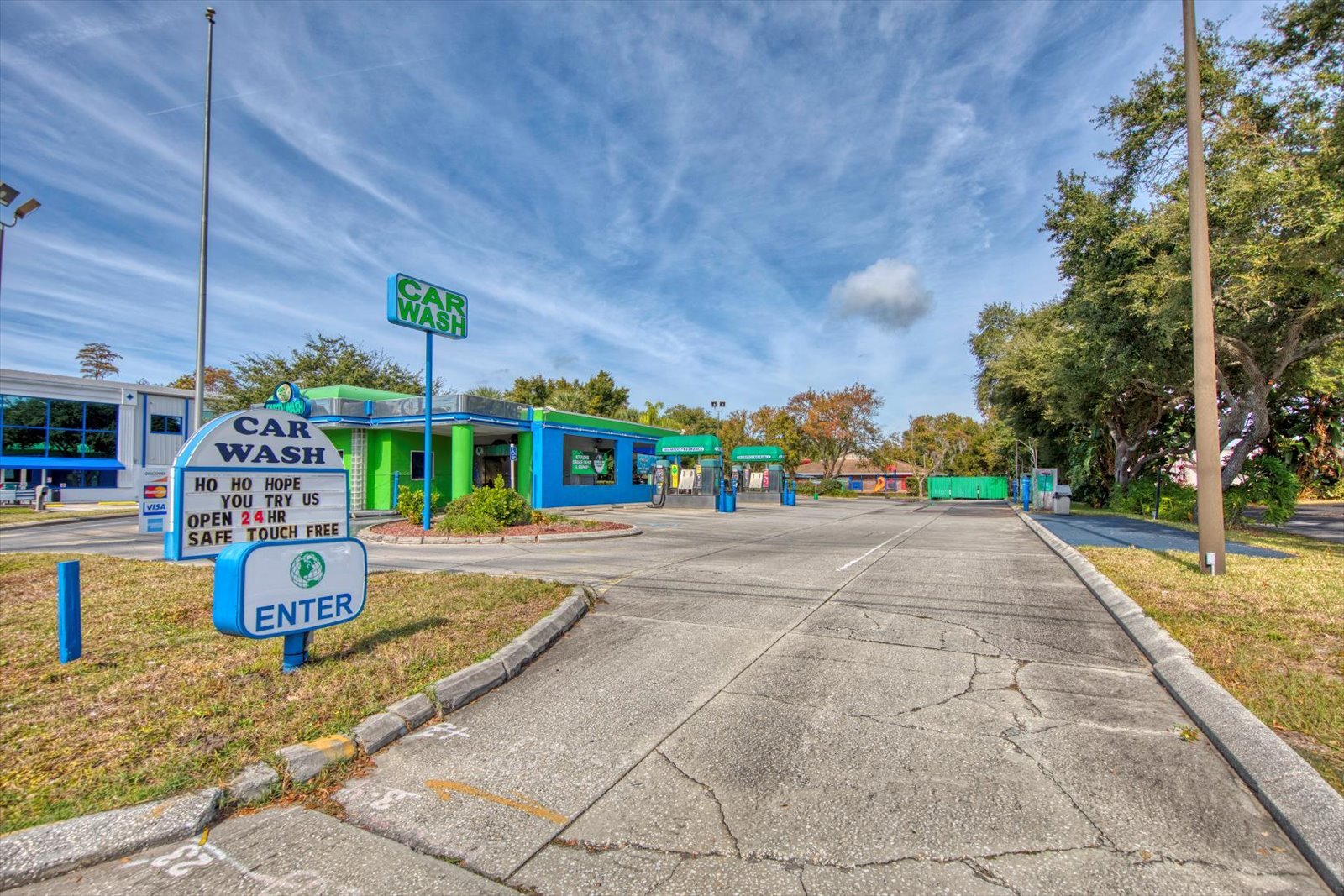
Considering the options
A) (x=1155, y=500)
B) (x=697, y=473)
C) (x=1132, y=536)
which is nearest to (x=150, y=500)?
(x=1132, y=536)

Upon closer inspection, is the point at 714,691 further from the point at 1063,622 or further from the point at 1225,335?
the point at 1225,335

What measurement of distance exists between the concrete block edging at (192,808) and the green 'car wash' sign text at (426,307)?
12917 mm

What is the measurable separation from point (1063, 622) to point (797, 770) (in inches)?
193

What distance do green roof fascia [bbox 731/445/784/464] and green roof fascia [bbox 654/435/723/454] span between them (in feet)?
10.7

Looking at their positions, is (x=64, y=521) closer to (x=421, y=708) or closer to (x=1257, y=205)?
(x=421, y=708)

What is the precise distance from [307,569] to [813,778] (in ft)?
12.6

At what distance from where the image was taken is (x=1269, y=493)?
17625 millimetres

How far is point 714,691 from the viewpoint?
189 inches

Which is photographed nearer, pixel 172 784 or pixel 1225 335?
pixel 172 784

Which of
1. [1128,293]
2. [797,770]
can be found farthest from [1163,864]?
[1128,293]

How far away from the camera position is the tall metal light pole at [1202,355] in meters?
9.07

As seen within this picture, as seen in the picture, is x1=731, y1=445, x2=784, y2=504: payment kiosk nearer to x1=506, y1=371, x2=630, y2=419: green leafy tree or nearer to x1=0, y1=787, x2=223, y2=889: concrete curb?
x1=506, y1=371, x2=630, y2=419: green leafy tree

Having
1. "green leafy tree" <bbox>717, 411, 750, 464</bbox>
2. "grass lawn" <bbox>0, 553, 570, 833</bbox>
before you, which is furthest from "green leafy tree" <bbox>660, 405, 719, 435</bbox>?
"grass lawn" <bbox>0, 553, 570, 833</bbox>

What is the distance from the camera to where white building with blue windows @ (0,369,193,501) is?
108 ft
